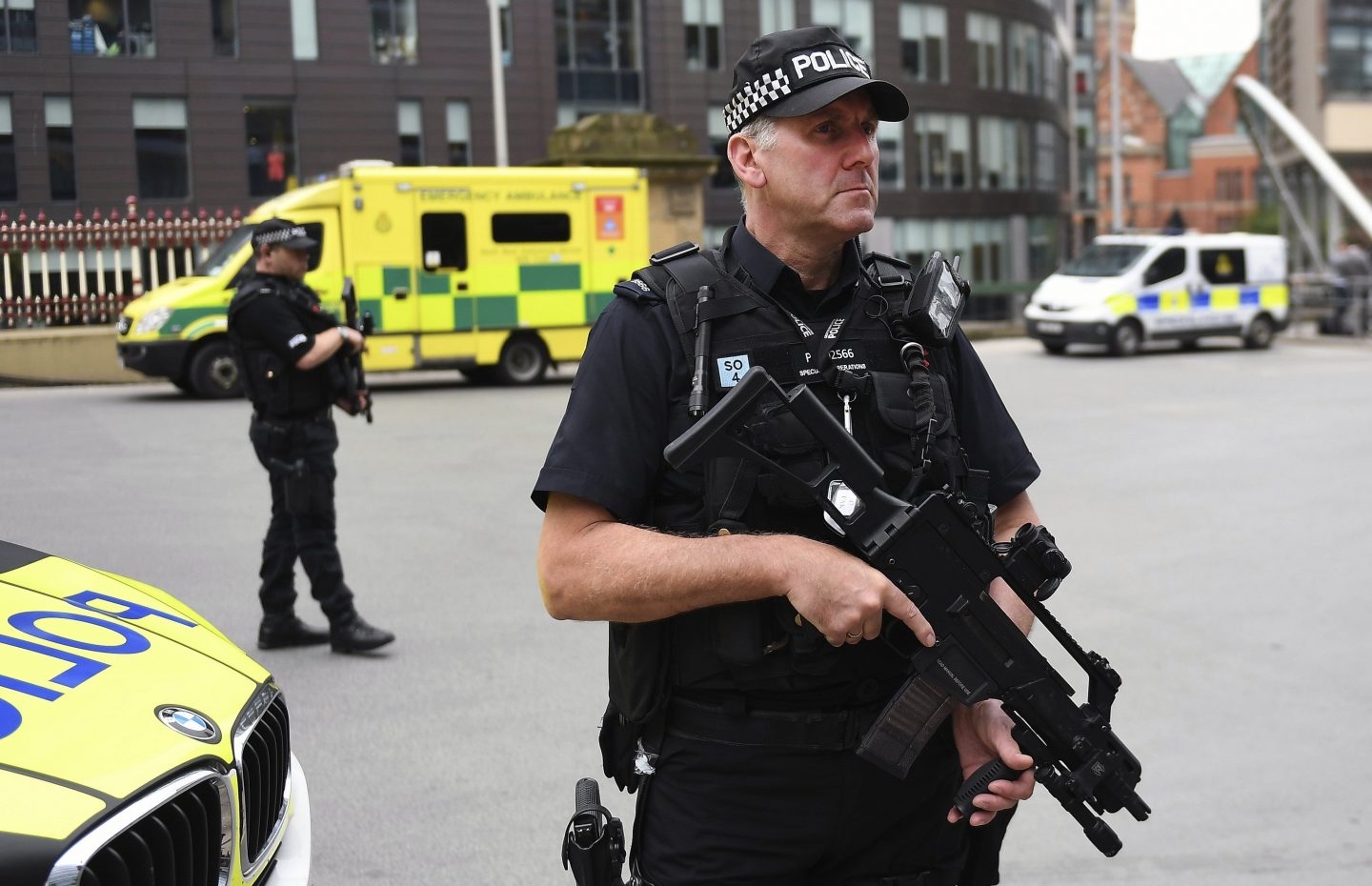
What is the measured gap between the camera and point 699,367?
216cm

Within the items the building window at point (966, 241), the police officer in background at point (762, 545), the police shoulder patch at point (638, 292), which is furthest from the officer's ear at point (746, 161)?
the building window at point (966, 241)

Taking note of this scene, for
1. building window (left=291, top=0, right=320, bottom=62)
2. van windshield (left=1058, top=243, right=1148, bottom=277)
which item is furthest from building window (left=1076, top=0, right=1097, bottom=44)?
building window (left=291, top=0, right=320, bottom=62)

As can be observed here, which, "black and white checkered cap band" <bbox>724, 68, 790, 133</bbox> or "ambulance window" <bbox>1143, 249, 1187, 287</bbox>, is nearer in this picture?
"black and white checkered cap band" <bbox>724, 68, 790, 133</bbox>

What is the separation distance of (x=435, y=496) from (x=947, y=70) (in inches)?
1419

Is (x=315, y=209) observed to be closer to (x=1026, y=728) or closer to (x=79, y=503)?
(x=79, y=503)

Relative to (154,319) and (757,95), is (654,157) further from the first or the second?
(757,95)

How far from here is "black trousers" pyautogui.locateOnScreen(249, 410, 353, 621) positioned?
20.2 feet

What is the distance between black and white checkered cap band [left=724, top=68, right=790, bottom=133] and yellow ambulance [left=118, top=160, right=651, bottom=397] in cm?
1468

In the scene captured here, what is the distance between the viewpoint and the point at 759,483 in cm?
213

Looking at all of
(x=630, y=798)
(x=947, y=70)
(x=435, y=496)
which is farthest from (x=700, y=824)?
(x=947, y=70)

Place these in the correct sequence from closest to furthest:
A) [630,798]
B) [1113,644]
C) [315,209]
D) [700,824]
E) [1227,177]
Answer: [700,824]
[630,798]
[1113,644]
[315,209]
[1227,177]

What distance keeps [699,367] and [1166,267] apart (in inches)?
832

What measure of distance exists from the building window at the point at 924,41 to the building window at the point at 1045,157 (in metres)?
5.87

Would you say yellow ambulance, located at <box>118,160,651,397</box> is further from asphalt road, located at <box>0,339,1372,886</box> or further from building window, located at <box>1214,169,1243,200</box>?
building window, located at <box>1214,169,1243,200</box>
